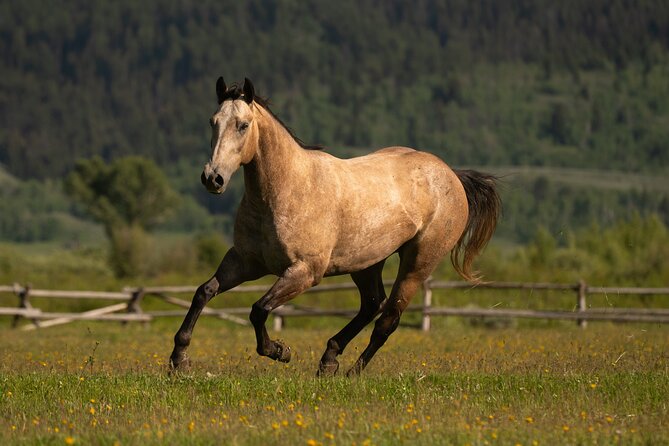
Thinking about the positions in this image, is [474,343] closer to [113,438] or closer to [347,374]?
[347,374]

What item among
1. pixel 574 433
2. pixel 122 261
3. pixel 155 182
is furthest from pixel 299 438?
pixel 155 182

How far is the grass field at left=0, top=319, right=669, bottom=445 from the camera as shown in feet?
23.5

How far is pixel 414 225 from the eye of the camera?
11.2 meters

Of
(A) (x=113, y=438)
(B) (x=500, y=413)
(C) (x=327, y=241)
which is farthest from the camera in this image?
(C) (x=327, y=241)

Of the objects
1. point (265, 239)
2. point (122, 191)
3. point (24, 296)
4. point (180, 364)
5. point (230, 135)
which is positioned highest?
point (230, 135)

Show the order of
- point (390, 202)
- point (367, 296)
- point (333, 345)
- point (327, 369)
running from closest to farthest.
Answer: point (327, 369), point (333, 345), point (390, 202), point (367, 296)

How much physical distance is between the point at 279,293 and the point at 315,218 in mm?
745

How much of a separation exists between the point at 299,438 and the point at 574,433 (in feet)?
5.70

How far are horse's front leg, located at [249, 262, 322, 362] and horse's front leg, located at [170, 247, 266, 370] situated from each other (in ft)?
1.20

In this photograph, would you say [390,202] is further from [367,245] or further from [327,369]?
[327,369]

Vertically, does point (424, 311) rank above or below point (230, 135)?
below

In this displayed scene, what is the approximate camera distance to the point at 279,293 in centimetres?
982

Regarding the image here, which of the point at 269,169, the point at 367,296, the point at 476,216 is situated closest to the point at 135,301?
the point at 476,216

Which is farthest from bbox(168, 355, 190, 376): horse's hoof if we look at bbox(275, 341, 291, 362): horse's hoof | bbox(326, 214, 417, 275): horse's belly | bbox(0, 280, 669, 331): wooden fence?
bbox(0, 280, 669, 331): wooden fence
